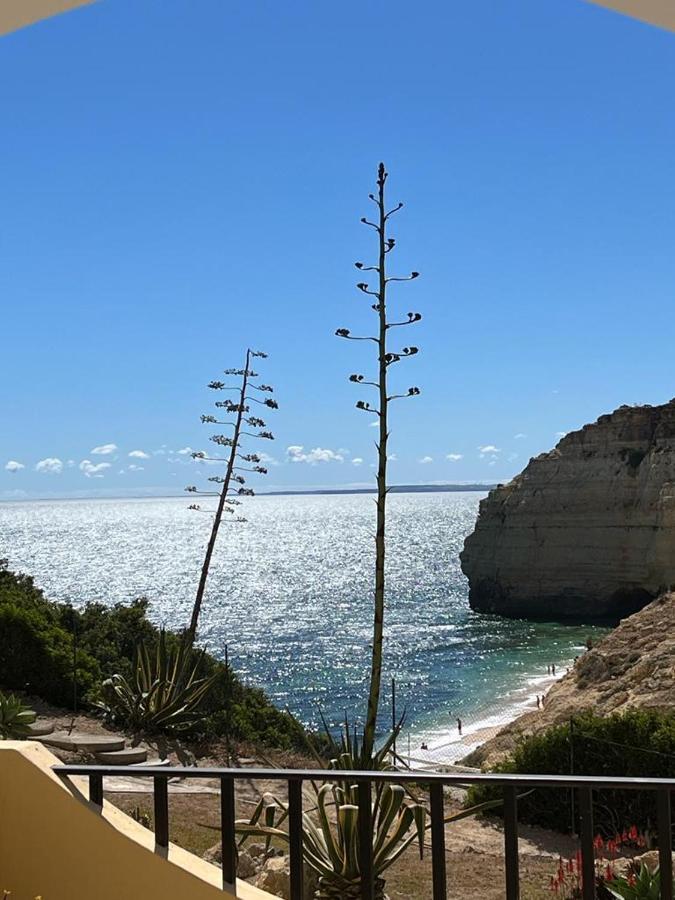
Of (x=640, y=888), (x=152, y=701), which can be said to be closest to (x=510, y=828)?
(x=640, y=888)

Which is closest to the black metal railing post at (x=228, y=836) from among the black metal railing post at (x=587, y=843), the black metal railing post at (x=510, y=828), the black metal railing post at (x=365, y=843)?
the black metal railing post at (x=365, y=843)

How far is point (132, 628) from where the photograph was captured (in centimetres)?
1446

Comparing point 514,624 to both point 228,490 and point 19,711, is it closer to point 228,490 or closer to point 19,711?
point 228,490

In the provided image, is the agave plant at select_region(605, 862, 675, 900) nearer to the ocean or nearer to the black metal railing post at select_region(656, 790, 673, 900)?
the black metal railing post at select_region(656, 790, 673, 900)

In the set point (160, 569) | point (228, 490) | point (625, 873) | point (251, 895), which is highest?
point (228, 490)

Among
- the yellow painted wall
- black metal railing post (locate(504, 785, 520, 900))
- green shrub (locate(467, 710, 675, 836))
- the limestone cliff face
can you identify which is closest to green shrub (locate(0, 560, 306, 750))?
green shrub (locate(467, 710, 675, 836))

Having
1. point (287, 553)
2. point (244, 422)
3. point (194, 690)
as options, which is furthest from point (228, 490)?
point (287, 553)

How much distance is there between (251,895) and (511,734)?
48.5ft

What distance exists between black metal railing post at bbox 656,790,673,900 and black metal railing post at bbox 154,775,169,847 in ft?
4.00

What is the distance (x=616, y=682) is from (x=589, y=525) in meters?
31.3

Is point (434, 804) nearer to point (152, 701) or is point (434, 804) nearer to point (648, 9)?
point (648, 9)

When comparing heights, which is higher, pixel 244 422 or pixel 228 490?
pixel 244 422

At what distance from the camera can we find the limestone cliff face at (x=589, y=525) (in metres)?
43.9

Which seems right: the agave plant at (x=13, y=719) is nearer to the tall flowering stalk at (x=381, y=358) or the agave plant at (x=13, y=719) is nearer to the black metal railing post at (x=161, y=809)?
the tall flowering stalk at (x=381, y=358)
